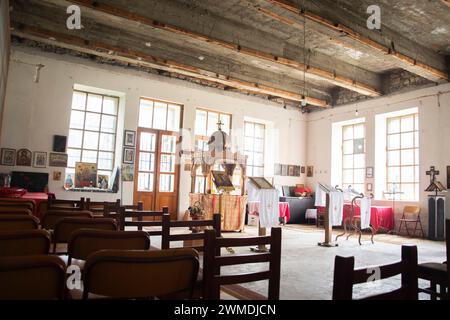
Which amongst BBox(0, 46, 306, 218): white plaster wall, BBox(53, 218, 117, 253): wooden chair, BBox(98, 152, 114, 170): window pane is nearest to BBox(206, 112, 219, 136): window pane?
BBox(0, 46, 306, 218): white plaster wall

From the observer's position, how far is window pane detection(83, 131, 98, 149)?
8.76 metres

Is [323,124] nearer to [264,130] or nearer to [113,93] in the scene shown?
[264,130]

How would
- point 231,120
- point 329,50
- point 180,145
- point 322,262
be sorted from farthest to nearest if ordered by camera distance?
point 231,120, point 180,145, point 329,50, point 322,262

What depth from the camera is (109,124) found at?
9.12 meters

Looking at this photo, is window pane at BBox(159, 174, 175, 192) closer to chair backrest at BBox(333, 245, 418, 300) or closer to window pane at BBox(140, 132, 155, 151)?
window pane at BBox(140, 132, 155, 151)

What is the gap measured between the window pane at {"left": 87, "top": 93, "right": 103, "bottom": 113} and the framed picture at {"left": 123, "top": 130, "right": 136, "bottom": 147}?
975 mm

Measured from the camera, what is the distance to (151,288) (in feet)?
4.42

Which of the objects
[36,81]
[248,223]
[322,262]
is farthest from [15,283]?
[248,223]

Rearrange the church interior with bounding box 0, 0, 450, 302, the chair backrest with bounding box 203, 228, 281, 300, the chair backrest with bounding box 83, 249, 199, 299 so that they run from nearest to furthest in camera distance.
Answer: the chair backrest with bounding box 83, 249, 199, 299 → the chair backrest with bounding box 203, 228, 281, 300 → the church interior with bounding box 0, 0, 450, 302

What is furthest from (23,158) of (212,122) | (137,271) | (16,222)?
(137,271)

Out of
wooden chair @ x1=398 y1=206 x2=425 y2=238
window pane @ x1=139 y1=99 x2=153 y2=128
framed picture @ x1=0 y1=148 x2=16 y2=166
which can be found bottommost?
wooden chair @ x1=398 y1=206 x2=425 y2=238

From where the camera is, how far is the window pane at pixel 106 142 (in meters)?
8.98

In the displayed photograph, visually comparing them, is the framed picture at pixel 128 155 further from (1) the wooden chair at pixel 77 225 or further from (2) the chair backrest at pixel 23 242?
(2) the chair backrest at pixel 23 242
